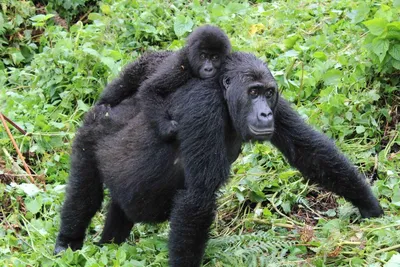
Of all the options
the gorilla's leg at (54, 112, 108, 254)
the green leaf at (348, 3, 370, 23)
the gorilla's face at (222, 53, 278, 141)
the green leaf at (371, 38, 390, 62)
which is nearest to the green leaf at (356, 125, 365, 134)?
the green leaf at (371, 38, 390, 62)

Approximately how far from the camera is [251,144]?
6543 mm

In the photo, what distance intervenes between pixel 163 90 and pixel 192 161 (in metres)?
0.59

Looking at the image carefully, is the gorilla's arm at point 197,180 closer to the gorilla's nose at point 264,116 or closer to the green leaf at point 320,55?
the gorilla's nose at point 264,116

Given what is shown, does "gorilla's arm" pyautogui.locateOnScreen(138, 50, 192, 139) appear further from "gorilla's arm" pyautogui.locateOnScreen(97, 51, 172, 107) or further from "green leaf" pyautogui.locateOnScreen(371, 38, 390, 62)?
"green leaf" pyautogui.locateOnScreen(371, 38, 390, 62)

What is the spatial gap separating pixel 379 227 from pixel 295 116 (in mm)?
956

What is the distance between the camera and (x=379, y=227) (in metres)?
5.10

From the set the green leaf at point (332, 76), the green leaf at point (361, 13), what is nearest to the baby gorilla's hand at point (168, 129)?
Result: the green leaf at point (332, 76)

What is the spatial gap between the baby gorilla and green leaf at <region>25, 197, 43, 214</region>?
1416 mm

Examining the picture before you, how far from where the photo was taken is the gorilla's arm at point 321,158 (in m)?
5.41

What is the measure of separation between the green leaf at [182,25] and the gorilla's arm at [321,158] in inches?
106

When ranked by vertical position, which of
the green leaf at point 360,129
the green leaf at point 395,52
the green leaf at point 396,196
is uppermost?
the green leaf at point 395,52

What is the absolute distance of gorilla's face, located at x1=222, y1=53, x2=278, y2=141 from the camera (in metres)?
4.84

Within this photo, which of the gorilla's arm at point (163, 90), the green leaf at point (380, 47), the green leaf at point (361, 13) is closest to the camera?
the gorilla's arm at point (163, 90)

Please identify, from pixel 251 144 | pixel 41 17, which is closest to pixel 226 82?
pixel 251 144
